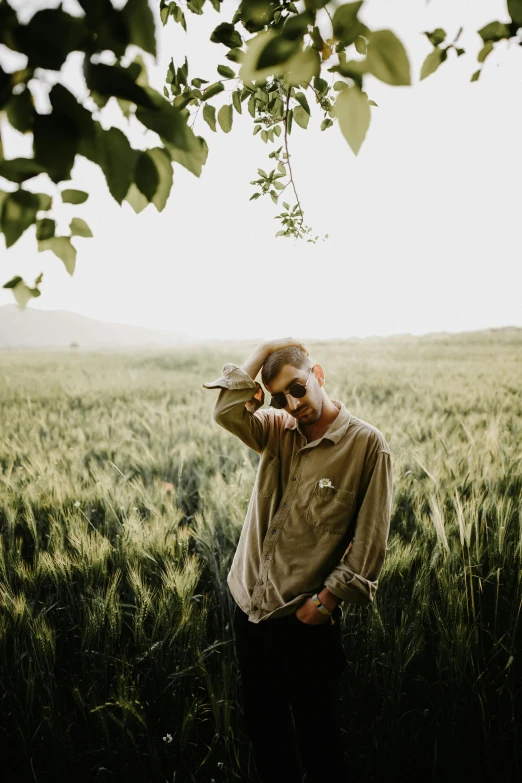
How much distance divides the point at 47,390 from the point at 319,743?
8.10 metres

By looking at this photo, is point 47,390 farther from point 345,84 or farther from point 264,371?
point 345,84

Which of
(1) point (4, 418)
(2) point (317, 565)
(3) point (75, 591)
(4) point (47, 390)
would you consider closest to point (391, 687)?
(2) point (317, 565)

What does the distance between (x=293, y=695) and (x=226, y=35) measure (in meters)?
1.99

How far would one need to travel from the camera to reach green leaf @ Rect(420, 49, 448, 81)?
2.76 ft

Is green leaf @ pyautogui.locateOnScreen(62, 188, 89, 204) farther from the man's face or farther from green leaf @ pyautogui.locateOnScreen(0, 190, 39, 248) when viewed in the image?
the man's face

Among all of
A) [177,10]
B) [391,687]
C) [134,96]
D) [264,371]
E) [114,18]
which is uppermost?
[177,10]

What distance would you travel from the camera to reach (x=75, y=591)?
80.7 inches

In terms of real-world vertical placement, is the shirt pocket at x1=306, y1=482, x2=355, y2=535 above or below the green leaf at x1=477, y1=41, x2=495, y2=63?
below

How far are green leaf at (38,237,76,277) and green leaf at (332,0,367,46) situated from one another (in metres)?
0.57

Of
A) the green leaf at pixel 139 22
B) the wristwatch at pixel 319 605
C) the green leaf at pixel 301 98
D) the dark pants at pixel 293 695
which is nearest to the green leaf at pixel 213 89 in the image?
the green leaf at pixel 301 98

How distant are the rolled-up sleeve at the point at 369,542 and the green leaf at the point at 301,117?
3.71 ft

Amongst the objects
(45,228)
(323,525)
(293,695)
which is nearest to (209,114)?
(45,228)

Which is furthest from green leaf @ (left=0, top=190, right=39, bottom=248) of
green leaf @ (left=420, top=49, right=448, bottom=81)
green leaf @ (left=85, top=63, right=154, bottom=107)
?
green leaf @ (left=420, top=49, right=448, bottom=81)

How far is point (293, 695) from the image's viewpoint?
1.36 meters
